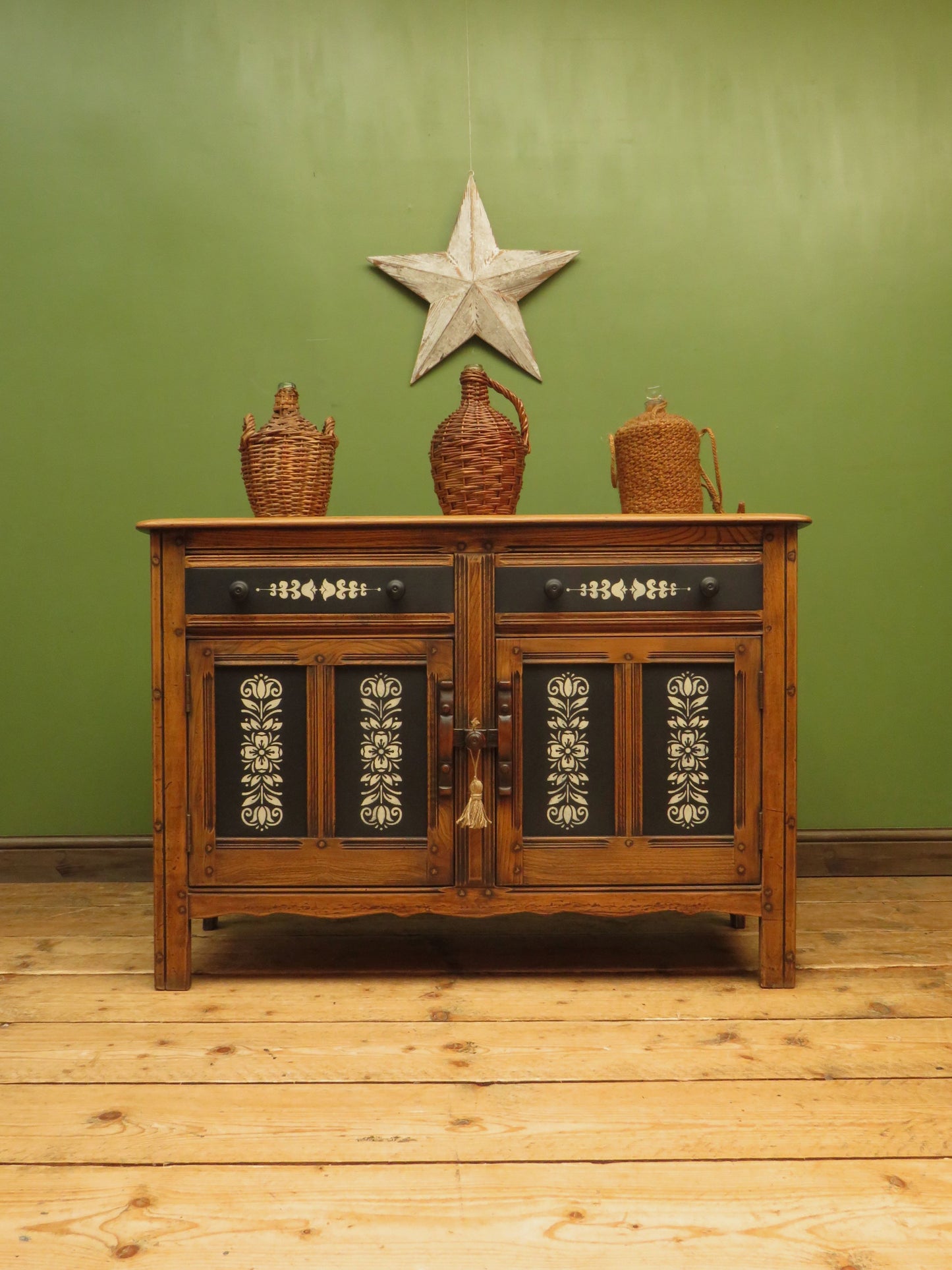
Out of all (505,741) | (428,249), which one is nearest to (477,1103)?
(505,741)

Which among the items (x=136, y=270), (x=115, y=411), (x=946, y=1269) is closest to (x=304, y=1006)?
(x=946, y=1269)

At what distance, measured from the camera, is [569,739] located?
5.67 feet

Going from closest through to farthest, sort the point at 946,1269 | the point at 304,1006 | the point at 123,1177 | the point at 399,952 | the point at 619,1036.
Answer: the point at 946,1269 < the point at 123,1177 < the point at 619,1036 < the point at 304,1006 < the point at 399,952

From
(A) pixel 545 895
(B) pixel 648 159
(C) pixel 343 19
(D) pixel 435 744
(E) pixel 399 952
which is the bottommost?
(E) pixel 399 952

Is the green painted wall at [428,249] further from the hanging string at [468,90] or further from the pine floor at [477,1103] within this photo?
the pine floor at [477,1103]

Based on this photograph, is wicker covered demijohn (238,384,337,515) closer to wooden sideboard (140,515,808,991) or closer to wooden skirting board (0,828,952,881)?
wooden sideboard (140,515,808,991)

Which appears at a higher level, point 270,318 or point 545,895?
point 270,318

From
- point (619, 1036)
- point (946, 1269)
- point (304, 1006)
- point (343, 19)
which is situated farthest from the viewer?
point (343, 19)

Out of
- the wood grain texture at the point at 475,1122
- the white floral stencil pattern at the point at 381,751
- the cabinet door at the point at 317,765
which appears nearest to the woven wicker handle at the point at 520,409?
the cabinet door at the point at 317,765

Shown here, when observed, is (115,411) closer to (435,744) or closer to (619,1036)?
(435,744)

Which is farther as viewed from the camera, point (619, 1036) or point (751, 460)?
point (751, 460)

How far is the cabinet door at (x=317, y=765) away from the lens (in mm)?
1709

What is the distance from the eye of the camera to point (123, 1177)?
1122 millimetres

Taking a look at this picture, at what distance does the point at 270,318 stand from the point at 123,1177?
2.05m
